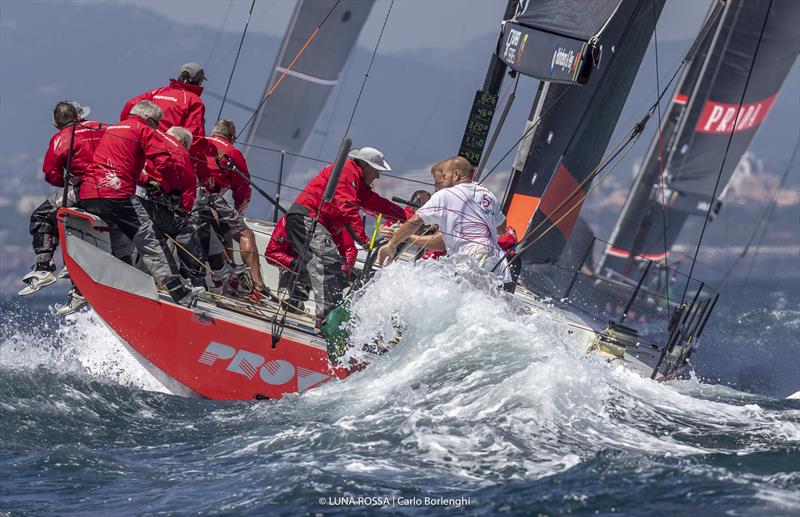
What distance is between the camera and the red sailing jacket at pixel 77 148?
537 cm

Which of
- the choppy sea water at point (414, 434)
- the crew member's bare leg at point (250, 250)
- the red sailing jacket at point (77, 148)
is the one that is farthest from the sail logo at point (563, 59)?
the red sailing jacket at point (77, 148)

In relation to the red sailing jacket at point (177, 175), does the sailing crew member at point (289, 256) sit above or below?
below

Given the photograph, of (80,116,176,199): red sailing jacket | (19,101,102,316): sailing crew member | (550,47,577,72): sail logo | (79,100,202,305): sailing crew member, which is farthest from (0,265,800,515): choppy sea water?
(550,47,577,72): sail logo

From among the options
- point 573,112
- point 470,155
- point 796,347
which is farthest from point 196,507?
point 796,347

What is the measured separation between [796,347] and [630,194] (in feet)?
8.30

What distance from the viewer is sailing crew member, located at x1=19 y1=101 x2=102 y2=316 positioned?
5375 mm

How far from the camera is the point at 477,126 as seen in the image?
22.2 feet

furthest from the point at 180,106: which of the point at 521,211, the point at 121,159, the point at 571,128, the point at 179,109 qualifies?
the point at 571,128

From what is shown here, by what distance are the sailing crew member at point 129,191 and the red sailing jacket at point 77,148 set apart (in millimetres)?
91

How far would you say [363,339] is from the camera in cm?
506

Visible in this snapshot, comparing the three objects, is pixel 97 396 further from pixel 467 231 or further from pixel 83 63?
pixel 83 63

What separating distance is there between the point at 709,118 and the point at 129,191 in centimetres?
828

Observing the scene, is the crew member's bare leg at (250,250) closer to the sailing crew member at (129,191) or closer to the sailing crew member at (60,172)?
the sailing crew member at (129,191)

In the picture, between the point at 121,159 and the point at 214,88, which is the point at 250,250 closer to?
the point at 121,159
